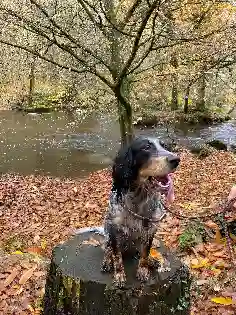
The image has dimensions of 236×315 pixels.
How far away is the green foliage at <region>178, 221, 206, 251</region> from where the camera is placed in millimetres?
6551

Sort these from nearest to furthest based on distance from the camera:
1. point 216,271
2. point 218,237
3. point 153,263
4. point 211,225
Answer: point 153,263, point 216,271, point 218,237, point 211,225

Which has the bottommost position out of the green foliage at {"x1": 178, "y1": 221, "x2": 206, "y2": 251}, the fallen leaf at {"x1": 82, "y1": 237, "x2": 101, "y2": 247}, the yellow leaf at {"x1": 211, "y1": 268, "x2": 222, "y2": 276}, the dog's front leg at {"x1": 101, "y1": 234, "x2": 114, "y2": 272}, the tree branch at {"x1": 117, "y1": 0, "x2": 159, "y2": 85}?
the yellow leaf at {"x1": 211, "y1": 268, "x2": 222, "y2": 276}

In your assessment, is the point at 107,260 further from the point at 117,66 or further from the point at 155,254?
the point at 117,66

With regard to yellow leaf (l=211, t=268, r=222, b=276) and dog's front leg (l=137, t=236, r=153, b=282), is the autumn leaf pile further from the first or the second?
dog's front leg (l=137, t=236, r=153, b=282)

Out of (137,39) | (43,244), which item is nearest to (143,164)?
(43,244)

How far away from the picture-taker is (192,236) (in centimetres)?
665

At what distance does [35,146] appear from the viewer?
19984mm

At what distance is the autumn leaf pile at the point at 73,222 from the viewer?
17.4ft

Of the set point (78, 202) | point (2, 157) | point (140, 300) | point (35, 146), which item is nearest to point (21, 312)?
point (140, 300)

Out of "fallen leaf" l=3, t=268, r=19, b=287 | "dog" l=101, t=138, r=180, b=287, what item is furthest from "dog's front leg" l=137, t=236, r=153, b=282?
"fallen leaf" l=3, t=268, r=19, b=287

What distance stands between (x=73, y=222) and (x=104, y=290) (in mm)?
6201

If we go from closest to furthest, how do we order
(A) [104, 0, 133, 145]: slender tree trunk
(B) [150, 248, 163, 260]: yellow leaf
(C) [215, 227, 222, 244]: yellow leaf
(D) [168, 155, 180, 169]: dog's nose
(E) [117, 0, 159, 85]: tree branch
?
(D) [168, 155, 180, 169]: dog's nose → (B) [150, 248, 163, 260]: yellow leaf → (C) [215, 227, 222, 244]: yellow leaf → (E) [117, 0, 159, 85]: tree branch → (A) [104, 0, 133, 145]: slender tree trunk

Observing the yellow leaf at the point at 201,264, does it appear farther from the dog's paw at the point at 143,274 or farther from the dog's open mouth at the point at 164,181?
the dog's open mouth at the point at 164,181

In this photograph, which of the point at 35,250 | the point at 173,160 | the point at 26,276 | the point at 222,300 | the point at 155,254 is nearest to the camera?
the point at 173,160
